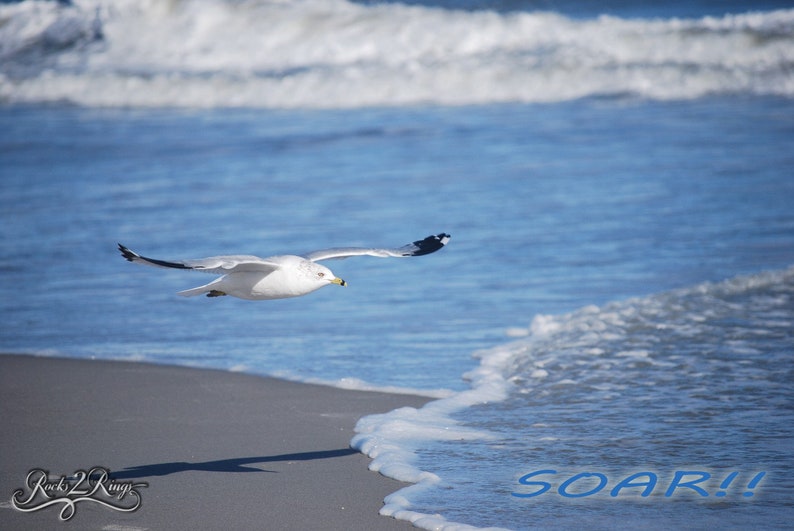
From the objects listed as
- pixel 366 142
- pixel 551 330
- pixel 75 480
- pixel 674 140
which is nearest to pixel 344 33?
pixel 366 142

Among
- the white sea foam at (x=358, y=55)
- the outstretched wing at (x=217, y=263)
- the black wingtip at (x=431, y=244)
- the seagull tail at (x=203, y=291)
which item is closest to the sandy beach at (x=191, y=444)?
the seagull tail at (x=203, y=291)

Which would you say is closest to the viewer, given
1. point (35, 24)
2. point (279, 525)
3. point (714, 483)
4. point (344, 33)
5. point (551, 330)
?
point (279, 525)

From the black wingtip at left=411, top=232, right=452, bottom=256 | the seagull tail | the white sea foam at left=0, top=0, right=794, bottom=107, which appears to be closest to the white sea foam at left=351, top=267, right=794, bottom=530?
the black wingtip at left=411, top=232, right=452, bottom=256

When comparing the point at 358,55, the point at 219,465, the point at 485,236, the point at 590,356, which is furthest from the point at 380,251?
the point at 358,55

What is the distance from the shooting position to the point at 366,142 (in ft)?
56.5

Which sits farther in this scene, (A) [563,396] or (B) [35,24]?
(B) [35,24]

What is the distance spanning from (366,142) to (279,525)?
1263cm

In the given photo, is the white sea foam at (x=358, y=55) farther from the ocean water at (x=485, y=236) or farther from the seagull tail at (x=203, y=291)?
the seagull tail at (x=203, y=291)

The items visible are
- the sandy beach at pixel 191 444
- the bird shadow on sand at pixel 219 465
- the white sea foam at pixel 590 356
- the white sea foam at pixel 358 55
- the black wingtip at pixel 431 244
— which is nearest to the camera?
the sandy beach at pixel 191 444

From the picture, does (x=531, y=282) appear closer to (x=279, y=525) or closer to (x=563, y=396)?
(x=563, y=396)

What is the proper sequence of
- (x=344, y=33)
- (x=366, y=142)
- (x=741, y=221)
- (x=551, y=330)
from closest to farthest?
(x=551, y=330) < (x=741, y=221) < (x=366, y=142) < (x=344, y=33)

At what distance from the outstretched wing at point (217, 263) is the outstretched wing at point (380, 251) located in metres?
0.44

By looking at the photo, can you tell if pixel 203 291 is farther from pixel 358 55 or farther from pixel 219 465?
pixel 358 55

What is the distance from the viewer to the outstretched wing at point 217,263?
5695 millimetres
